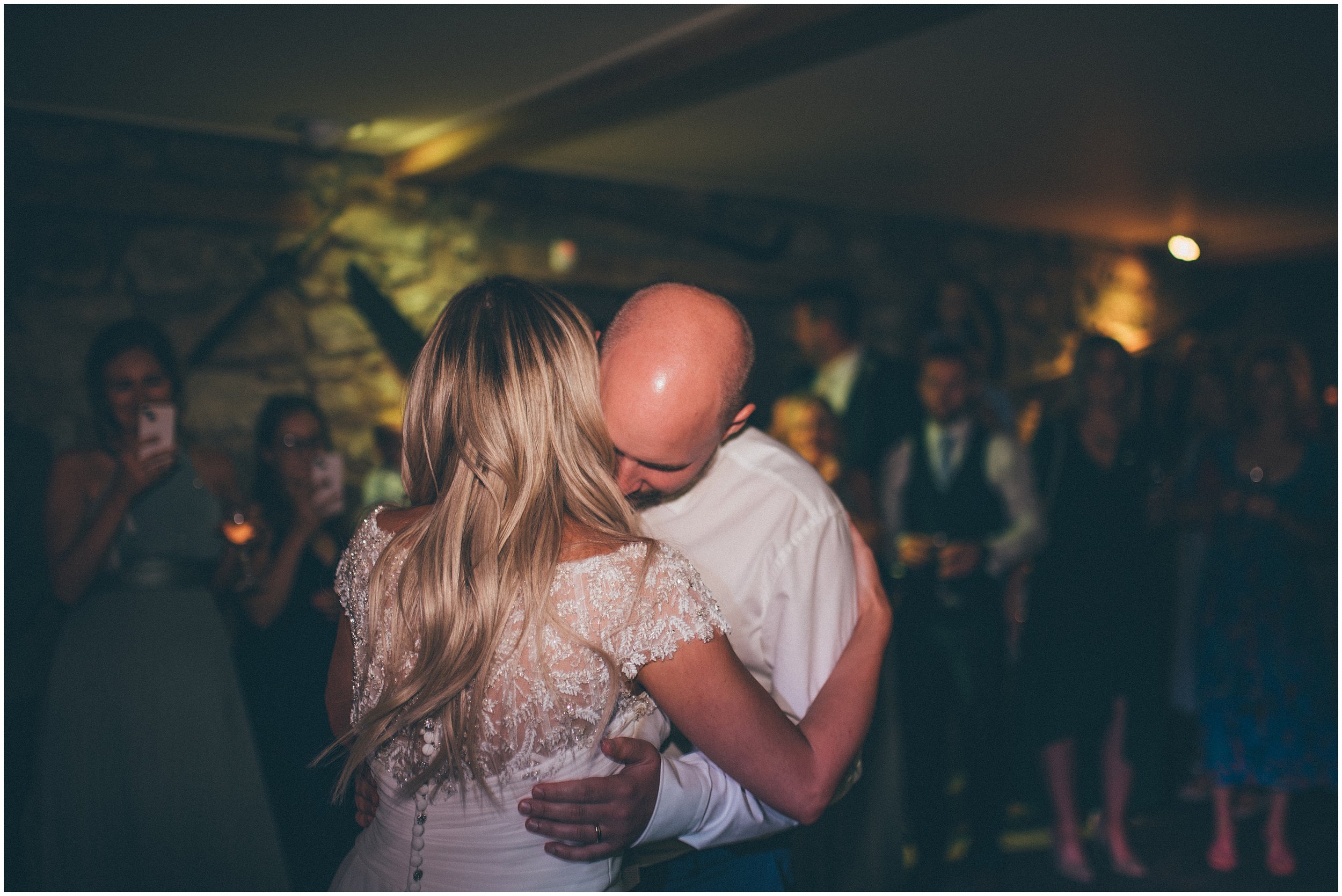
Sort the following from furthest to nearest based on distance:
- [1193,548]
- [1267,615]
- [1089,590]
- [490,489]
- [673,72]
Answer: [1193,548], [1267,615], [1089,590], [673,72], [490,489]

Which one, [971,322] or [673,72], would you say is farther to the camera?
[971,322]

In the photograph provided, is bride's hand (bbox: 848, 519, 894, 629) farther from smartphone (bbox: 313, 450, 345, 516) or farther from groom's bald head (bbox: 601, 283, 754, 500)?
smartphone (bbox: 313, 450, 345, 516)

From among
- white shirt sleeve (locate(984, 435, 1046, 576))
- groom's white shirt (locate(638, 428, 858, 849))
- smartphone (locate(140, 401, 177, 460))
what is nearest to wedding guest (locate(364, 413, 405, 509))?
smartphone (locate(140, 401, 177, 460))

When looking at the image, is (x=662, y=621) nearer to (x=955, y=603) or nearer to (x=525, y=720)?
(x=525, y=720)

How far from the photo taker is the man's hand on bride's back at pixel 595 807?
1.12 meters

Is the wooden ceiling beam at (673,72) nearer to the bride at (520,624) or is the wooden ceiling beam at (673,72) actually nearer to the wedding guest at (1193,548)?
the bride at (520,624)

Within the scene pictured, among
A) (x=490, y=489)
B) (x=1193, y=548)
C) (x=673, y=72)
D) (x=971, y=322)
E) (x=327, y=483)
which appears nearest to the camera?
(x=490, y=489)

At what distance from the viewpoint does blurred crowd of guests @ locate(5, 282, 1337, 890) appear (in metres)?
2.38

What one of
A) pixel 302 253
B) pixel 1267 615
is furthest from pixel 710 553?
pixel 302 253

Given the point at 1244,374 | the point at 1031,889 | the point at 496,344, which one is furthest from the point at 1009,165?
the point at 496,344

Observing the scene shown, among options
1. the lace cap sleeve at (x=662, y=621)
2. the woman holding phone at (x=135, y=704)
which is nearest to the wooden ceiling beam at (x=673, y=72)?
the woman holding phone at (x=135, y=704)

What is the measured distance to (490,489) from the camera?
3.54 feet

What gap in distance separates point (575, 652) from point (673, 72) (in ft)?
6.90

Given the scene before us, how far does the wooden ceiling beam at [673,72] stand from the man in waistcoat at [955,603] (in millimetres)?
1258
